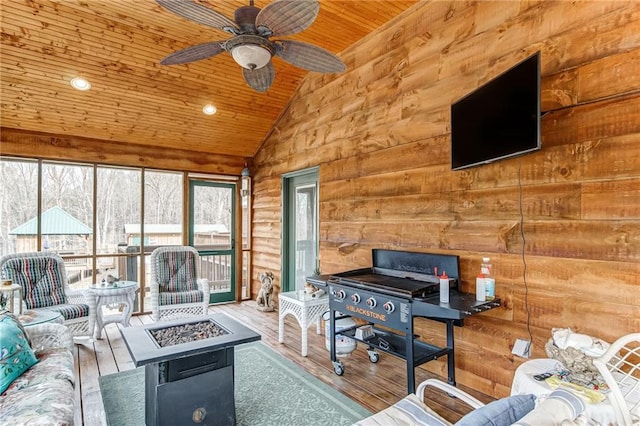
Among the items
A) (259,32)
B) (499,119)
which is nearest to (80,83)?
(259,32)

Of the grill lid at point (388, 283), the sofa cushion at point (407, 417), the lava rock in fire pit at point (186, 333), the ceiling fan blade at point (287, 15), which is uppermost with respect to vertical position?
the ceiling fan blade at point (287, 15)

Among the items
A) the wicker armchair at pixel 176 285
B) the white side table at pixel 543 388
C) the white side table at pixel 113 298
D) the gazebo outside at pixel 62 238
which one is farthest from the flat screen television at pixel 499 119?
the gazebo outside at pixel 62 238

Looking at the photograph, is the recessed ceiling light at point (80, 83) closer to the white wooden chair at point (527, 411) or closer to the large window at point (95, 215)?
the large window at point (95, 215)

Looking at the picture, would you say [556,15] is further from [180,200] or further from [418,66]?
[180,200]

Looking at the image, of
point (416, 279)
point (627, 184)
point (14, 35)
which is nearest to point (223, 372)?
point (416, 279)

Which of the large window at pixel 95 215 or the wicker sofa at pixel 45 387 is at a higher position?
the large window at pixel 95 215

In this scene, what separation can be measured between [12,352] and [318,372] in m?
2.29

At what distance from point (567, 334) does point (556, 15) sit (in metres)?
2.10

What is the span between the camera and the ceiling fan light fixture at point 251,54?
Answer: 2165mm

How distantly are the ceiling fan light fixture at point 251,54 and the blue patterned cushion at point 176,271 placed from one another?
11.3 feet

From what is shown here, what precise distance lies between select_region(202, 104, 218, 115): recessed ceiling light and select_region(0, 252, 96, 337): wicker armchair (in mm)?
2693

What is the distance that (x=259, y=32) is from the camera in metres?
2.16

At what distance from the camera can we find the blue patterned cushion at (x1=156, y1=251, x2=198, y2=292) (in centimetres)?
480

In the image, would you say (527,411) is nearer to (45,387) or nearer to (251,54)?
(251,54)
